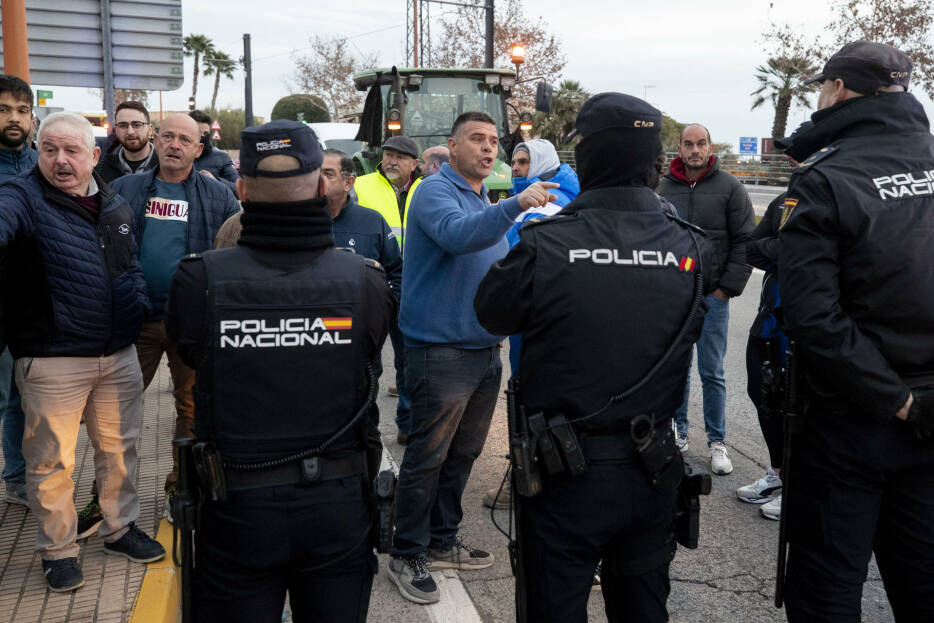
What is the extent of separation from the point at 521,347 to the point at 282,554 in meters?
1.02

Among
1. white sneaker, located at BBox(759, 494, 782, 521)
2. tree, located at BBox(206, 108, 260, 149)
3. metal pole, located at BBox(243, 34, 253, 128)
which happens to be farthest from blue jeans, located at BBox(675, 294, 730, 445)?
tree, located at BBox(206, 108, 260, 149)

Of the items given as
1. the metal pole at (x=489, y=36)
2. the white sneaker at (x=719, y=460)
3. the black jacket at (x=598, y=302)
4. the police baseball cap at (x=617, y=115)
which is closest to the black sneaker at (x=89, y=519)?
the black jacket at (x=598, y=302)

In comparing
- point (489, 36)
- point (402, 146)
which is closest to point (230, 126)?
point (489, 36)

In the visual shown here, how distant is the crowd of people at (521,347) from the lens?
218 cm

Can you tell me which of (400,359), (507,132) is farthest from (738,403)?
(507,132)

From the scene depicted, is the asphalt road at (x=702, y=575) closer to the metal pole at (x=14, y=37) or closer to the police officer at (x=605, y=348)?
the police officer at (x=605, y=348)

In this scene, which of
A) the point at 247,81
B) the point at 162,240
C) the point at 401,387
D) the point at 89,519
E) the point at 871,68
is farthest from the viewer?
the point at 247,81

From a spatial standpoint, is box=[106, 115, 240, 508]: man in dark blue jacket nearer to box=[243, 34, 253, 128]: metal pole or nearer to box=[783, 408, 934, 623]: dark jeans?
box=[783, 408, 934, 623]: dark jeans

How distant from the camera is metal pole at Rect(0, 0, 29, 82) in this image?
4.79 meters

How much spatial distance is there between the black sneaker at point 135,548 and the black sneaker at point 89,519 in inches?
9.3

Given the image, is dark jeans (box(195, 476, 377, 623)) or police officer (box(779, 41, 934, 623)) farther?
police officer (box(779, 41, 934, 623))

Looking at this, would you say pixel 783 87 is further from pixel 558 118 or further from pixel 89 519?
pixel 89 519

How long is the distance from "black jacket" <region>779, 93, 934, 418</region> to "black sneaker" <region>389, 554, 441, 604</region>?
1889mm

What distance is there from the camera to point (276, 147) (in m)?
2.20
